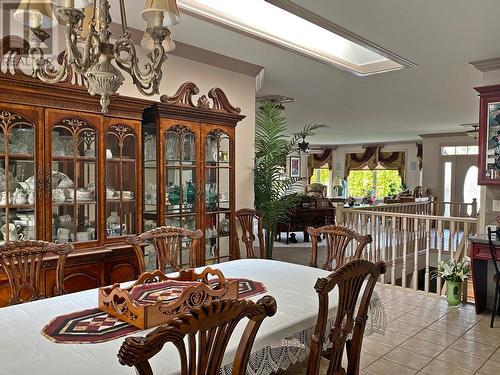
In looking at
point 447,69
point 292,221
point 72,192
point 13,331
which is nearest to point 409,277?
point 292,221

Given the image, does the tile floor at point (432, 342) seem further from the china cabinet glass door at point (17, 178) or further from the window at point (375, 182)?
the window at point (375, 182)

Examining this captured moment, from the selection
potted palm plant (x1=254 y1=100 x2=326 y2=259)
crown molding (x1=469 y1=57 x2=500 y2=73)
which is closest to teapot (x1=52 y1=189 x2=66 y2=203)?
potted palm plant (x1=254 y1=100 x2=326 y2=259)

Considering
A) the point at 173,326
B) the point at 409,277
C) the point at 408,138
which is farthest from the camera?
the point at 408,138

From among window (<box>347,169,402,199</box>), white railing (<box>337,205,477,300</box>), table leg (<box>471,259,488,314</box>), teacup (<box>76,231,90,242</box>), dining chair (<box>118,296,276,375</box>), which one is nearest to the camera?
dining chair (<box>118,296,276,375</box>)

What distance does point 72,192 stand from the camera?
2.94 m

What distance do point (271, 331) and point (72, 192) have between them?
6.56 feet

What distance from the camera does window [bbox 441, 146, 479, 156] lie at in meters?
10.5

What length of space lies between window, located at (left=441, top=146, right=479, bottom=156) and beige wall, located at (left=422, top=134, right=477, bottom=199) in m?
0.11

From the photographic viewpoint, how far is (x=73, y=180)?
2947 mm

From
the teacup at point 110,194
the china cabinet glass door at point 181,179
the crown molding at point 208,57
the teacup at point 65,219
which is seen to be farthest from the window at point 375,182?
the teacup at point 65,219

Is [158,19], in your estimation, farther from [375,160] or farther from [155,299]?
[375,160]

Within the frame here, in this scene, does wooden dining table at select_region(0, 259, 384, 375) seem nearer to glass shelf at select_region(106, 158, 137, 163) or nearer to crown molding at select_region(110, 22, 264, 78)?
glass shelf at select_region(106, 158, 137, 163)

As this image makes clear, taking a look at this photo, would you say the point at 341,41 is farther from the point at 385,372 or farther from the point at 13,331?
the point at 13,331

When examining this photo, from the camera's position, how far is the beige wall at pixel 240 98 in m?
4.09
